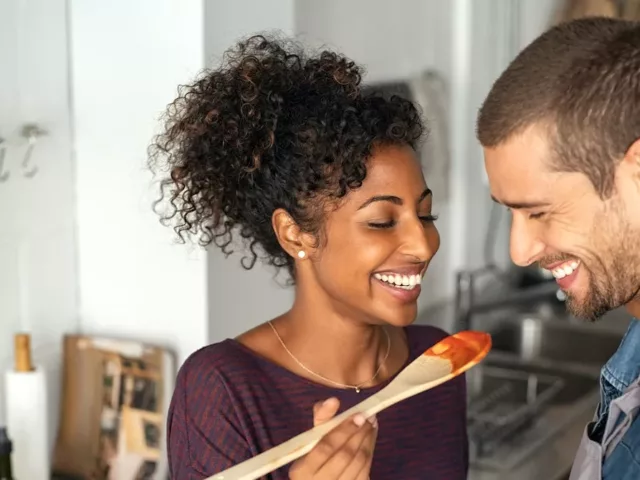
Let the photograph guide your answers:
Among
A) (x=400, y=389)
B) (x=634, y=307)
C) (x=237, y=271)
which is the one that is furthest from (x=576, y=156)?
(x=237, y=271)

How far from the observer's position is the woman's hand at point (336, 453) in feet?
2.86

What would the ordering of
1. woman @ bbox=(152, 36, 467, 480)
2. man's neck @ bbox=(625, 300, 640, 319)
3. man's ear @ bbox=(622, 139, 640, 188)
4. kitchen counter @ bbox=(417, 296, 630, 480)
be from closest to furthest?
man's ear @ bbox=(622, 139, 640, 188) → man's neck @ bbox=(625, 300, 640, 319) → woman @ bbox=(152, 36, 467, 480) → kitchen counter @ bbox=(417, 296, 630, 480)

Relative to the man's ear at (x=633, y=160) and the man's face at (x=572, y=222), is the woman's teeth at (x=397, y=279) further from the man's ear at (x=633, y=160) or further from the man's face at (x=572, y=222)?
the man's ear at (x=633, y=160)

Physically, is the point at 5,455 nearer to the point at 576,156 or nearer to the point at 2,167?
the point at 2,167

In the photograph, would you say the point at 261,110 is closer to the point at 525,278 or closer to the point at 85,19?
the point at 85,19

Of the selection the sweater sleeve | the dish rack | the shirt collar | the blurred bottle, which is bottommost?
the dish rack

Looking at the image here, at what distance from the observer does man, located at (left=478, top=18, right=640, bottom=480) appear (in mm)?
792

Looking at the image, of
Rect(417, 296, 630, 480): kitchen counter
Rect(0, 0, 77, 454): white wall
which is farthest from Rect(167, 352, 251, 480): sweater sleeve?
Rect(417, 296, 630, 480): kitchen counter

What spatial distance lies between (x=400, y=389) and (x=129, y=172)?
2.49 feet

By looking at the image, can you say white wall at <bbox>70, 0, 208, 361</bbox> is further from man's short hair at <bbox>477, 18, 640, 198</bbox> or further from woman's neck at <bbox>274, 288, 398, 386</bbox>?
man's short hair at <bbox>477, 18, 640, 198</bbox>

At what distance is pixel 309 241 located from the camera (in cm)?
106

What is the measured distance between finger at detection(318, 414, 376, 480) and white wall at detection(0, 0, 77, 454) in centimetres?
77

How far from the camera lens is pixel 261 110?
1058 millimetres

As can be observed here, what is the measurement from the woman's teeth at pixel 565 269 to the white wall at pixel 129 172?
67 cm
